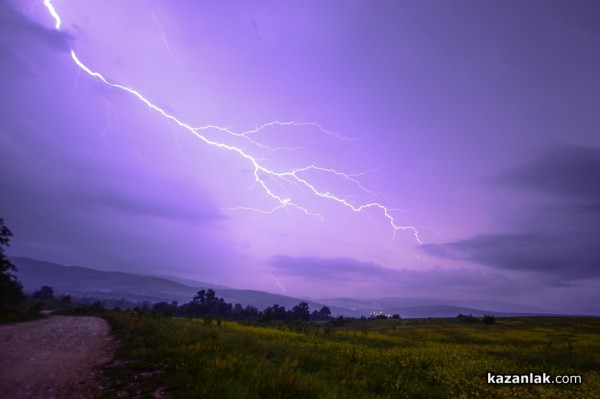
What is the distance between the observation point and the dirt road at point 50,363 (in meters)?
7.55

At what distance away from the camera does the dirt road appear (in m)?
7.55

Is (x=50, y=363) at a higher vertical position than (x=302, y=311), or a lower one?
higher

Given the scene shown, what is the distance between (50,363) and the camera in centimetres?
993

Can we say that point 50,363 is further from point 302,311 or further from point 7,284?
point 302,311

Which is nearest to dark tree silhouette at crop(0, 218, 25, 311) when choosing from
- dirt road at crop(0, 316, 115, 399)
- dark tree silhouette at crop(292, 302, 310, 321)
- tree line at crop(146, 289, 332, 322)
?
dirt road at crop(0, 316, 115, 399)

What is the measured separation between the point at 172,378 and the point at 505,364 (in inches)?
585

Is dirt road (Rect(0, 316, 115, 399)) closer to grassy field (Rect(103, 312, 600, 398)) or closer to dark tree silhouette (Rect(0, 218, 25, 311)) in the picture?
grassy field (Rect(103, 312, 600, 398))

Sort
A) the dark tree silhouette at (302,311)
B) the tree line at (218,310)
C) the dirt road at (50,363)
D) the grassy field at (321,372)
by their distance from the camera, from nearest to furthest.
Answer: the grassy field at (321,372) → the dirt road at (50,363) → the tree line at (218,310) → the dark tree silhouette at (302,311)

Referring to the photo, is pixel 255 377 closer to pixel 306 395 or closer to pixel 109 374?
pixel 306 395

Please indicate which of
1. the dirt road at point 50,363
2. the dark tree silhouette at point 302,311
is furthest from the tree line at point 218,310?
the dirt road at point 50,363

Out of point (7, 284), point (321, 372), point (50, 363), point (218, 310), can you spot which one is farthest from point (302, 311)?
point (50, 363)

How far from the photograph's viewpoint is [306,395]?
716 cm

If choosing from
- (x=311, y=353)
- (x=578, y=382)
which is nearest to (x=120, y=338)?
(x=311, y=353)

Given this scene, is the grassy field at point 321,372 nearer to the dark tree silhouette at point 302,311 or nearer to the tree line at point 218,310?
the tree line at point 218,310
